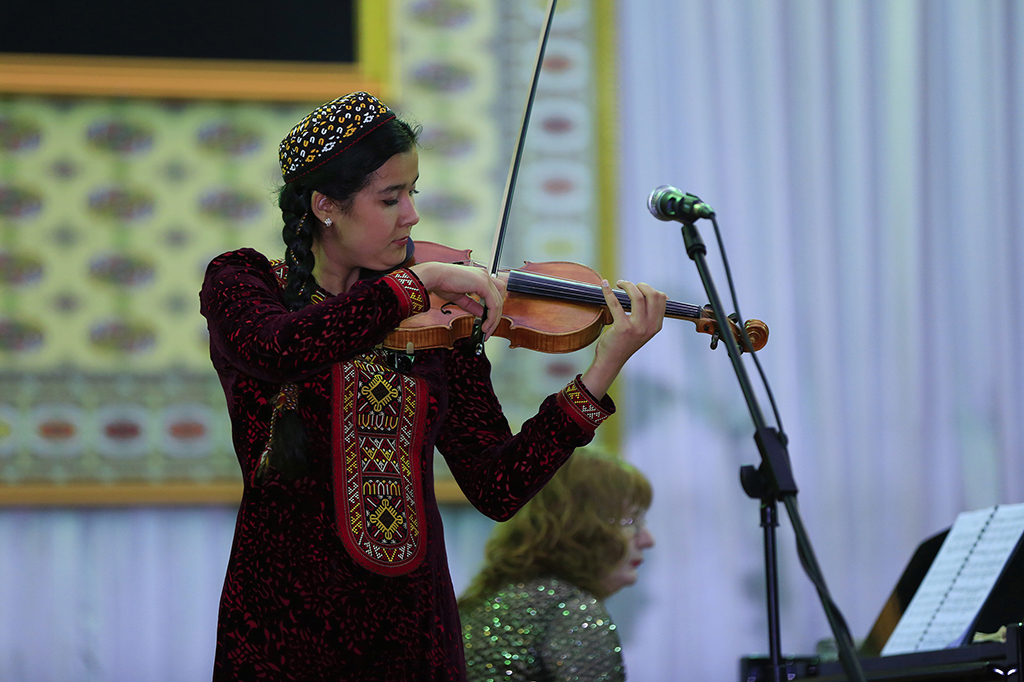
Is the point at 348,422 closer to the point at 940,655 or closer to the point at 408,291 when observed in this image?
the point at 408,291

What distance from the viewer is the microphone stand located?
91 cm

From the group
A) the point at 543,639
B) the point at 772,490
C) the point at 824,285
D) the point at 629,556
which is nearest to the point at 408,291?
the point at 772,490

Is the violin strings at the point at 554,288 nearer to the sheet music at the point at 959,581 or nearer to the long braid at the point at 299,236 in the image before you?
the long braid at the point at 299,236

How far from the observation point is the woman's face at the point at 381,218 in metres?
1.26

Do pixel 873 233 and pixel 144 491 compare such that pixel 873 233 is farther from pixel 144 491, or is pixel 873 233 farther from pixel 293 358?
pixel 293 358

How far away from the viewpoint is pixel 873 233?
2.85 metres

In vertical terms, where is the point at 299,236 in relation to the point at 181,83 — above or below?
below

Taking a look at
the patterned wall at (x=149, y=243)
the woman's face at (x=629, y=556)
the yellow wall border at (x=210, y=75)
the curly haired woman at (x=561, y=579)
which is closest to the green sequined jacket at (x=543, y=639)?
the curly haired woman at (x=561, y=579)

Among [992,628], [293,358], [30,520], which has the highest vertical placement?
[293,358]

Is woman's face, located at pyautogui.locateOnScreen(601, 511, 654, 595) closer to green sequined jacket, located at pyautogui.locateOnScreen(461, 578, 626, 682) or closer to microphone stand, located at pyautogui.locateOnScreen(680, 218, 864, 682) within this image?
green sequined jacket, located at pyautogui.locateOnScreen(461, 578, 626, 682)

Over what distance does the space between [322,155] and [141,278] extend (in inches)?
56.7

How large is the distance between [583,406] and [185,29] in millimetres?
1779

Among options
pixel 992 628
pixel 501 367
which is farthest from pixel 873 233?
pixel 992 628

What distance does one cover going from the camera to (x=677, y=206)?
1.12 metres
